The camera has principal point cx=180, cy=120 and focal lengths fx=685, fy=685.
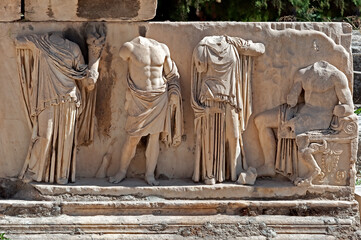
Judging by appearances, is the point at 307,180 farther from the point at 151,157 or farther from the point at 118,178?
the point at 118,178

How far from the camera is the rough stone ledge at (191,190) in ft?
24.0

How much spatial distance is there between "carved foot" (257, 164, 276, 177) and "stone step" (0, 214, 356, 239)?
498mm

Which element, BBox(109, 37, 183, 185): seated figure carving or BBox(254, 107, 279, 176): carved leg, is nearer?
BBox(109, 37, 183, 185): seated figure carving

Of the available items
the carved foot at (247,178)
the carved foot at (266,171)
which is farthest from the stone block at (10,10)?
the carved foot at (266,171)

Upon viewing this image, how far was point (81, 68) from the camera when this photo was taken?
7.23 metres

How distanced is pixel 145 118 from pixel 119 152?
1.89 ft

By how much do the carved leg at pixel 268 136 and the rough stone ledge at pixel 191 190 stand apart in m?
0.17

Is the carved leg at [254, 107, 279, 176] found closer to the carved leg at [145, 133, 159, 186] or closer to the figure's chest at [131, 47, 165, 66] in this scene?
the carved leg at [145, 133, 159, 186]

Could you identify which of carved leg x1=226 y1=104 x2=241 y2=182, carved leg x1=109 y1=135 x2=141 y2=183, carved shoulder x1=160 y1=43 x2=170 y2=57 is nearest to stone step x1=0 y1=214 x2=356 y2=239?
carved leg x1=109 y1=135 x2=141 y2=183

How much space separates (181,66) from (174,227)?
5.72ft

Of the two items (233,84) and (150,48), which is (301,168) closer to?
(233,84)

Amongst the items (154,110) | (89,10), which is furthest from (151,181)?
(89,10)

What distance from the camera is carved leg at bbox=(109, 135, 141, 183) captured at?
289 inches

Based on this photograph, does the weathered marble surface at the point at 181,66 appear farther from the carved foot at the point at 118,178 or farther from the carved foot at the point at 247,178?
the carved foot at the point at 247,178
